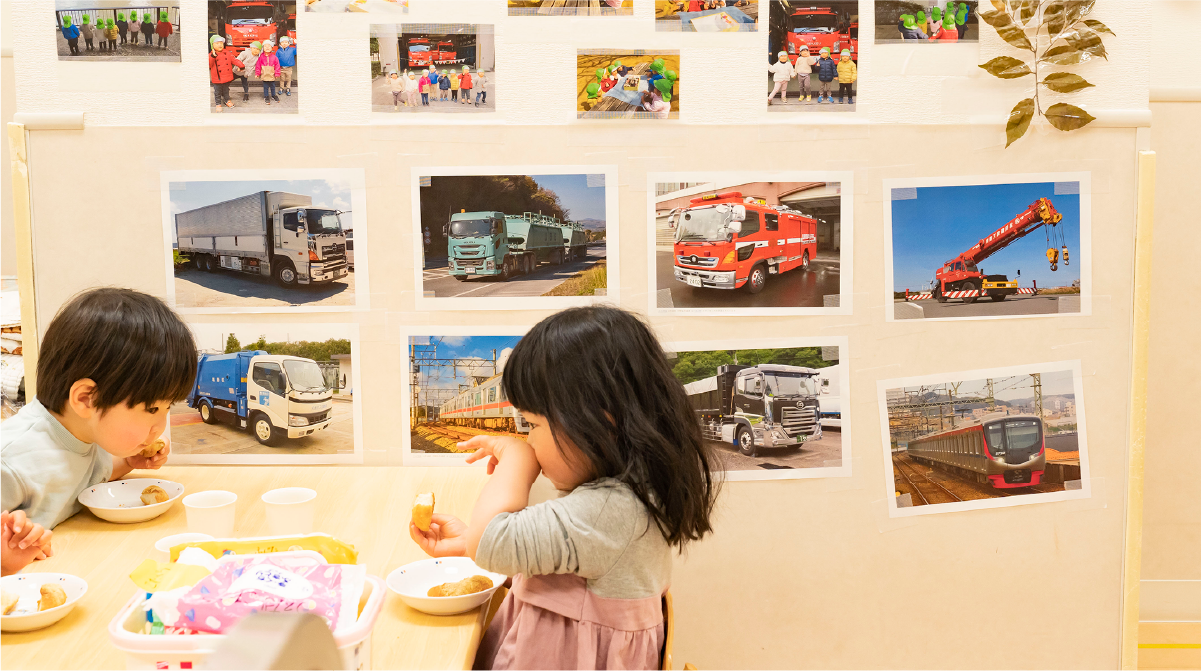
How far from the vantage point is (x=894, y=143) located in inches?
65.0

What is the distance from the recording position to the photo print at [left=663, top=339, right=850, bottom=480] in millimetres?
1700

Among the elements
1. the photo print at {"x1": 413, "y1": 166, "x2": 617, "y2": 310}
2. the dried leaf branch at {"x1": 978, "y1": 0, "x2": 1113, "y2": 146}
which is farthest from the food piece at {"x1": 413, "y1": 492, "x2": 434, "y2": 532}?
the dried leaf branch at {"x1": 978, "y1": 0, "x2": 1113, "y2": 146}

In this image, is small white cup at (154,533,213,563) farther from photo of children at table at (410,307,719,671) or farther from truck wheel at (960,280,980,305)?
truck wheel at (960,280,980,305)

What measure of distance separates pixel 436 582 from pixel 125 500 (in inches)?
26.0

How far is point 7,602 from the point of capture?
0.94m

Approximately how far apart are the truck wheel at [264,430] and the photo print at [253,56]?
64cm

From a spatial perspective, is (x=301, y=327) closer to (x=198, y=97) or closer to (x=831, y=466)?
(x=198, y=97)

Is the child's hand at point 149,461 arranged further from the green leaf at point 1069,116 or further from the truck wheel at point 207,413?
the green leaf at point 1069,116

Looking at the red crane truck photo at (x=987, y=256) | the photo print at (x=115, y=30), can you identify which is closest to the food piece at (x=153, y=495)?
the photo print at (x=115, y=30)

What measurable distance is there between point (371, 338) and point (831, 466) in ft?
3.41

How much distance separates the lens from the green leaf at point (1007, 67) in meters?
1.61

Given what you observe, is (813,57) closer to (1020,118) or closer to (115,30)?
(1020,118)

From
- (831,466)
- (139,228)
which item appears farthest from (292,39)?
(831,466)

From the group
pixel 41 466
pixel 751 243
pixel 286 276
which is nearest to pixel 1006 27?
pixel 751 243
